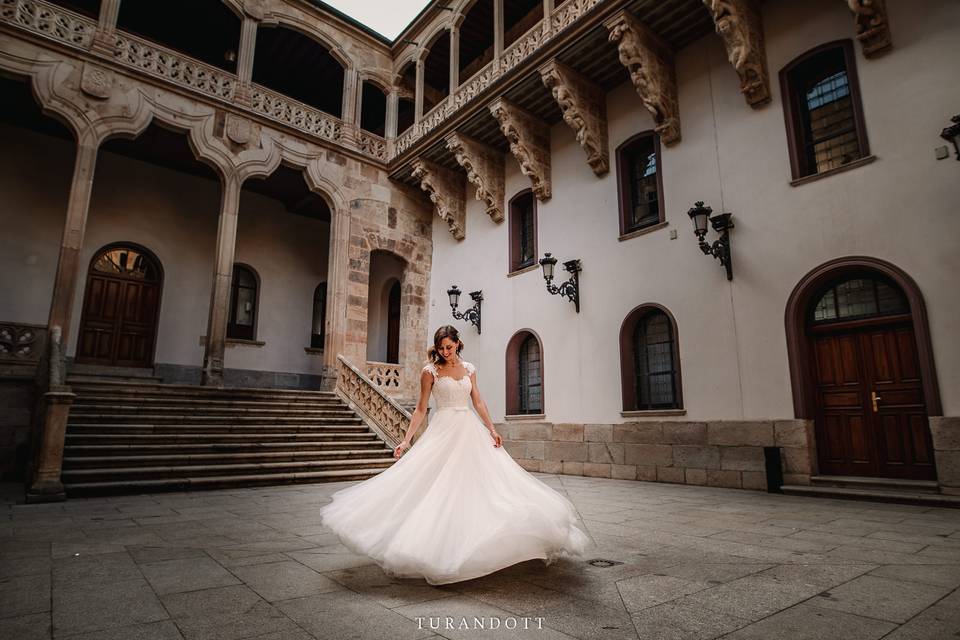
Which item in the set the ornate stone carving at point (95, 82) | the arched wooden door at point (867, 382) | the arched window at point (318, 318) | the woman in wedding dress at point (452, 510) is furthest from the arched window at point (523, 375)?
the ornate stone carving at point (95, 82)

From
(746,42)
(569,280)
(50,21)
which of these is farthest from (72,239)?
(746,42)

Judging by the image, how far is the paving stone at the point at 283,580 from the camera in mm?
3002

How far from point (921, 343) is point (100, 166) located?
1801 cm

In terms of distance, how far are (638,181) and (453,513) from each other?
9657 mm

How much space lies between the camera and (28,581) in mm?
3221

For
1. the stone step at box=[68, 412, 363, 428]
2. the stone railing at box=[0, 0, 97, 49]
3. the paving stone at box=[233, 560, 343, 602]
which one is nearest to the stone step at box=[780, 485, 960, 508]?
the paving stone at box=[233, 560, 343, 602]

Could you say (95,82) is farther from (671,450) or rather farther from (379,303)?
(671,450)

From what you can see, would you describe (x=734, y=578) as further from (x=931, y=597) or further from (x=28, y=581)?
(x=28, y=581)

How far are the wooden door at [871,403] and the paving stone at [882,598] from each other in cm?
516

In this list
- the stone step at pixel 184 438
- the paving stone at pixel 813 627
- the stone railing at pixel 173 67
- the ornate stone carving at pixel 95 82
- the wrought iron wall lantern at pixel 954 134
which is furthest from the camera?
the stone railing at pixel 173 67

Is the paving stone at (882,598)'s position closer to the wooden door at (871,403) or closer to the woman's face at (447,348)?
the woman's face at (447,348)

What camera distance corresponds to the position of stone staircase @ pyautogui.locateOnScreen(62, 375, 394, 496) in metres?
7.95

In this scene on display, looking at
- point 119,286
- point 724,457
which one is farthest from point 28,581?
point 119,286

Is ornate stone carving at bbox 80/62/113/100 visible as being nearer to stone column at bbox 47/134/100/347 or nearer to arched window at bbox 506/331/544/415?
stone column at bbox 47/134/100/347
